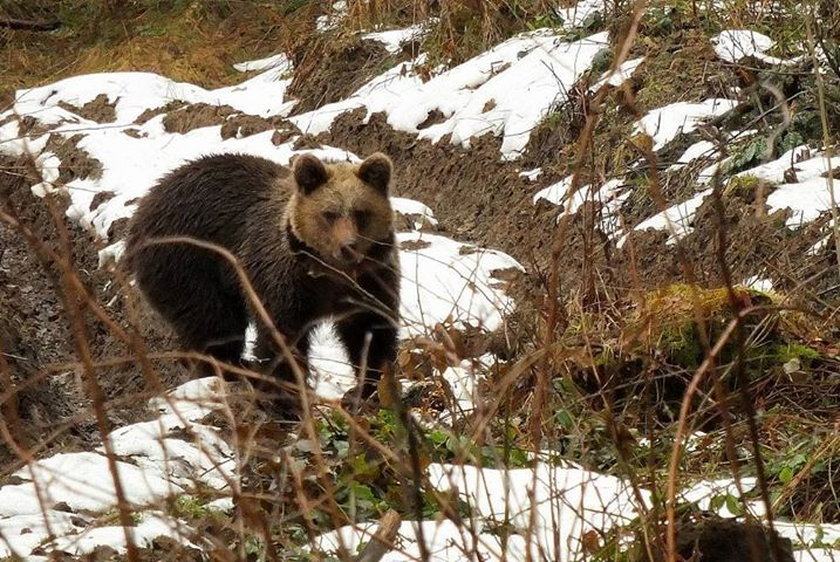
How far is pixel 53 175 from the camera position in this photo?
11.0 meters

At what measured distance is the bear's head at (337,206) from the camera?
7.26 meters

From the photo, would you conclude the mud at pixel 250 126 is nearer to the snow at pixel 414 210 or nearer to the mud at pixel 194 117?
the mud at pixel 194 117

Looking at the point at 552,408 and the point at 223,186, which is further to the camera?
the point at 223,186

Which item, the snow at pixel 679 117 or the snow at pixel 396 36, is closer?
the snow at pixel 679 117

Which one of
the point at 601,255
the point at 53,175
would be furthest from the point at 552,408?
the point at 53,175

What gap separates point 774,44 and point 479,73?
2769mm

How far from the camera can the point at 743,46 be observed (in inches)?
344

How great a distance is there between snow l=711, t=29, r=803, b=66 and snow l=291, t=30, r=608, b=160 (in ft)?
3.22

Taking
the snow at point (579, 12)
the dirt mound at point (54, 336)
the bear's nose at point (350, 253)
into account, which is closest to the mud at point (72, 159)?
the dirt mound at point (54, 336)

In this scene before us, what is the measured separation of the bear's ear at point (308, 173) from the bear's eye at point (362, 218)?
29 cm

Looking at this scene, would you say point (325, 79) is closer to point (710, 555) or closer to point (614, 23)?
point (614, 23)

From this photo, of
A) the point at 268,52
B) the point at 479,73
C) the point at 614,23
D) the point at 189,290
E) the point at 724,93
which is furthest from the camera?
the point at 268,52

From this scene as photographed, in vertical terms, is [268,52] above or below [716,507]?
above

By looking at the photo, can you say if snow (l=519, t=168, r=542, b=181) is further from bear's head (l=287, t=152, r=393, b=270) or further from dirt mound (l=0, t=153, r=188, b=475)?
dirt mound (l=0, t=153, r=188, b=475)
